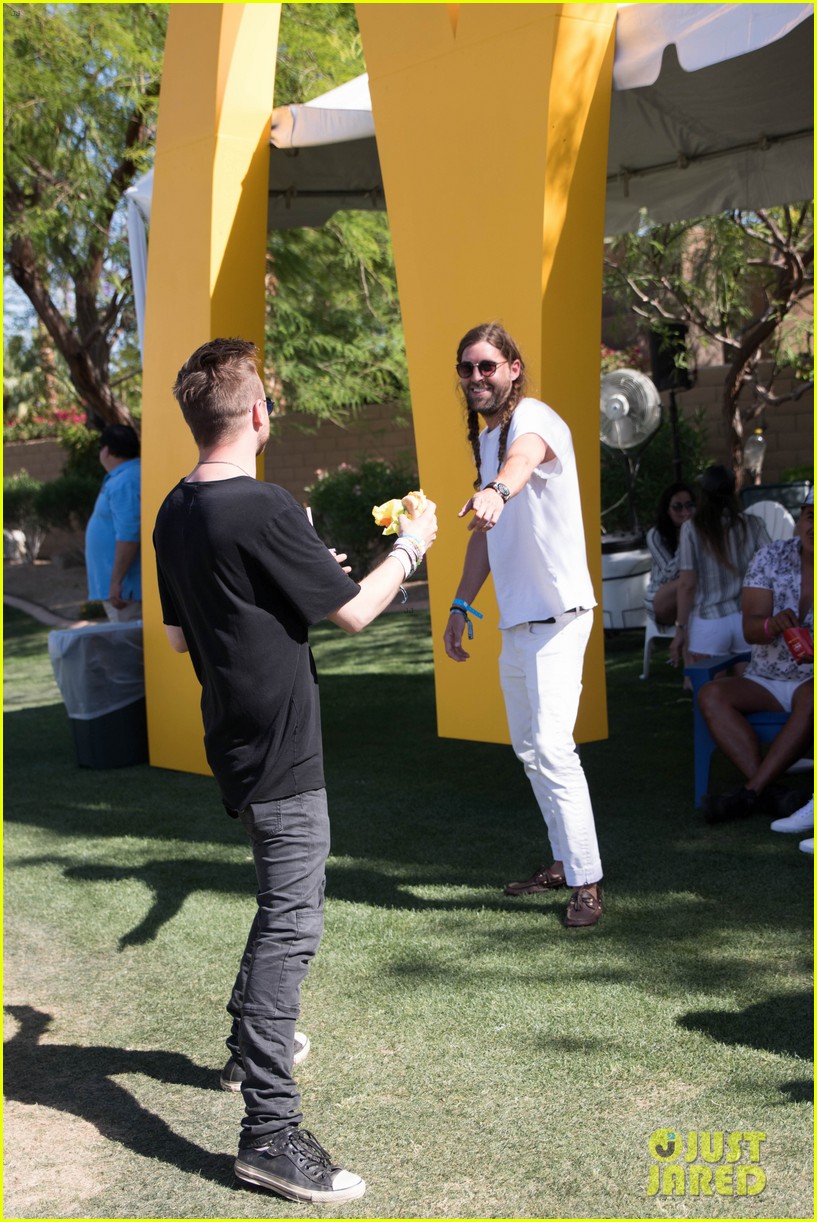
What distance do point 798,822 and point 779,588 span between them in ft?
3.43

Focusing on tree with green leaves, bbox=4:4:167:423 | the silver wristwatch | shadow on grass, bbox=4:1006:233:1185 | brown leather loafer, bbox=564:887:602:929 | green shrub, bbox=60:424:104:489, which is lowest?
shadow on grass, bbox=4:1006:233:1185

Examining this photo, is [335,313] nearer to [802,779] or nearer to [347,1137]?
[802,779]

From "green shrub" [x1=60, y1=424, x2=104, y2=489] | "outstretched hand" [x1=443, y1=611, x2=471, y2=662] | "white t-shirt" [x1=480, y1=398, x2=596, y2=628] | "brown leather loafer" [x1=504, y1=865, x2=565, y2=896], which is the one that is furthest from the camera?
"green shrub" [x1=60, y1=424, x2=104, y2=489]

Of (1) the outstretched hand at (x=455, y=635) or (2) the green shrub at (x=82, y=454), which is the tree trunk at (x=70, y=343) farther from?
(1) the outstretched hand at (x=455, y=635)

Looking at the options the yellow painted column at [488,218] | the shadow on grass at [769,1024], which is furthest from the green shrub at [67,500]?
the shadow on grass at [769,1024]

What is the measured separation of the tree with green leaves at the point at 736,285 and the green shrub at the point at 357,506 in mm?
3887

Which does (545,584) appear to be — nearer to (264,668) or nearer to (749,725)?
(264,668)

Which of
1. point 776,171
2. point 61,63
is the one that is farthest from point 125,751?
point 61,63

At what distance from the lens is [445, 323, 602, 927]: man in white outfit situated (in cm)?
432

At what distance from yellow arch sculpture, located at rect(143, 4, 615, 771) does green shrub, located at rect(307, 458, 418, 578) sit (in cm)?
896

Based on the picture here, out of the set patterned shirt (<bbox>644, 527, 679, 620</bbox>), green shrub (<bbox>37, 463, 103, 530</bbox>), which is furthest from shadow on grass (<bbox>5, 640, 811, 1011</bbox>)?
green shrub (<bbox>37, 463, 103, 530</bbox>)

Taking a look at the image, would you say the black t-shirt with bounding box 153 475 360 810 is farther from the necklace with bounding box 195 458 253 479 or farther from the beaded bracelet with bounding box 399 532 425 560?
the beaded bracelet with bounding box 399 532 425 560

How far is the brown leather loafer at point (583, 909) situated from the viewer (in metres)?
4.47

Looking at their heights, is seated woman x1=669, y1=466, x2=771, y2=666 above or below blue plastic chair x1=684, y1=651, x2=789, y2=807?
above
